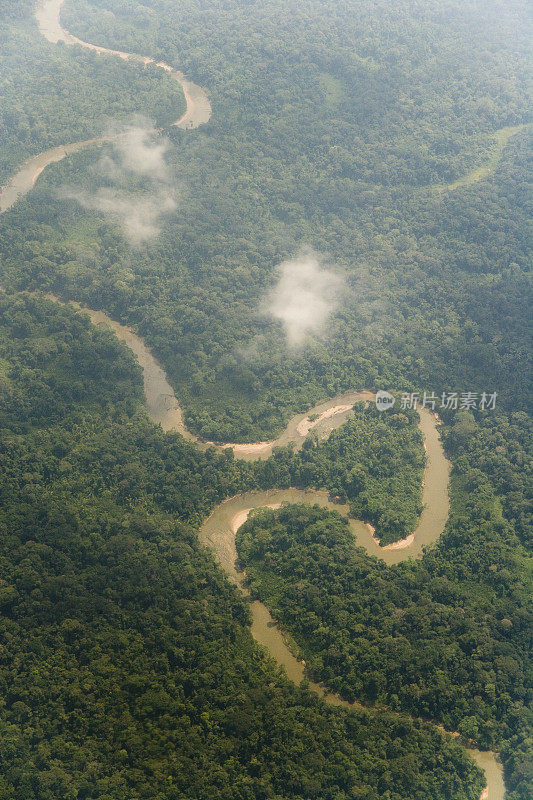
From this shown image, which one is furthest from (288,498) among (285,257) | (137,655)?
(285,257)

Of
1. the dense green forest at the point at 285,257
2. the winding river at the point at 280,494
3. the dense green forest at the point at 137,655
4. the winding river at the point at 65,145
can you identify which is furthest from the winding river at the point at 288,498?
the winding river at the point at 65,145

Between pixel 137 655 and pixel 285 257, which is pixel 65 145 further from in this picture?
pixel 137 655

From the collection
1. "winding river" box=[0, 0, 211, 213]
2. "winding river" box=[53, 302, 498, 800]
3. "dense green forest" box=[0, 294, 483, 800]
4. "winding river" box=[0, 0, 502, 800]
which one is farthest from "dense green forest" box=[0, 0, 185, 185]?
"dense green forest" box=[0, 294, 483, 800]

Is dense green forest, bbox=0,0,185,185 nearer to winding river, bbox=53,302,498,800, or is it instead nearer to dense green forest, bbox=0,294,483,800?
winding river, bbox=53,302,498,800

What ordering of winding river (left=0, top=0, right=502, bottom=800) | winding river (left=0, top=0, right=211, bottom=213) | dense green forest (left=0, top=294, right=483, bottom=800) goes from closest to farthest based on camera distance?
dense green forest (left=0, top=294, right=483, bottom=800) → winding river (left=0, top=0, right=502, bottom=800) → winding river (left=0, top=0, right=211, bottom=213)

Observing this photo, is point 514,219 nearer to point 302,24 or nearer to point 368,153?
point 368,153

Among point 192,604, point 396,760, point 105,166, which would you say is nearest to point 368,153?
point 105,166
